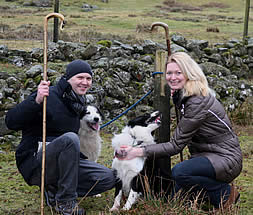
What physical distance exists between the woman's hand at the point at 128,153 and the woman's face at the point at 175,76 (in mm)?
793

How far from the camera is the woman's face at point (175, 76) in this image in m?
3.85

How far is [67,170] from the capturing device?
384cm

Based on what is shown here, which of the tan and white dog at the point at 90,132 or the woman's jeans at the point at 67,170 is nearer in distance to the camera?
the woman's jeans at the point at 67,170

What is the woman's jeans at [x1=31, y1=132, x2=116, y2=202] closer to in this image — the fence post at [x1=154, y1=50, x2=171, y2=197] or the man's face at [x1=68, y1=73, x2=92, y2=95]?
the man's face at [x1=68, y1=73, x2=92, y2=95]

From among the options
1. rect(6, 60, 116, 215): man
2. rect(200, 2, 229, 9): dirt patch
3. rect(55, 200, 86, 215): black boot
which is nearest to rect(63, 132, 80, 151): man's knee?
rect(6, 60, 116, 215): man

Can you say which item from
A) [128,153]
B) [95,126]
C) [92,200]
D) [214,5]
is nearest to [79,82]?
[128,153]

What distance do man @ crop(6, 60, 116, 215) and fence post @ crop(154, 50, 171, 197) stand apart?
2.44 feet

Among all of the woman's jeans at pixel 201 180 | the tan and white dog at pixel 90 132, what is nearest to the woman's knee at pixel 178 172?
the woman's jeans at pixel 201 180

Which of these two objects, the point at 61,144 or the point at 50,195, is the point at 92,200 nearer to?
the point at 50,195

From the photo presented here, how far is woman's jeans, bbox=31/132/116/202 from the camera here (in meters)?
3.81

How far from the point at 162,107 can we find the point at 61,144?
141 cm

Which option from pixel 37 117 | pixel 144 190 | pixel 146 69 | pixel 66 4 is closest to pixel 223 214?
pixel 144 190

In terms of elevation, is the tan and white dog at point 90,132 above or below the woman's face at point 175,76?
below

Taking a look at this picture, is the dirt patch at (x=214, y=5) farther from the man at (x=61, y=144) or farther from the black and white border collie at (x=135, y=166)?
the man at (x=61, y=144)
